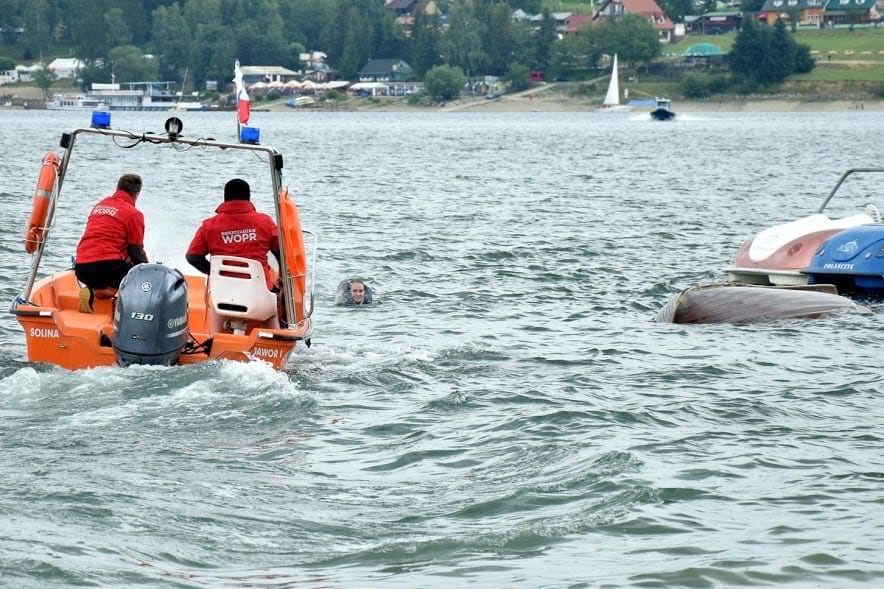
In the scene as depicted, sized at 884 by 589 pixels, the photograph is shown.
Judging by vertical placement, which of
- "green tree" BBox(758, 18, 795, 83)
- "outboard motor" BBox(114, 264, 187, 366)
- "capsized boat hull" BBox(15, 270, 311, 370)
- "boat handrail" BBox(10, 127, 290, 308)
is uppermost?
"boat handrail" BBox(10, 127, 290, 308)

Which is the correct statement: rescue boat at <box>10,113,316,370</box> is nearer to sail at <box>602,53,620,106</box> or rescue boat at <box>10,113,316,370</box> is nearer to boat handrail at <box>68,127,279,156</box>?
boat handrail at <box>68,127,279,156</box>

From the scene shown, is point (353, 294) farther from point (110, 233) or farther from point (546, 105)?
point (546, 105)

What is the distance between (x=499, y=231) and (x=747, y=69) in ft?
502

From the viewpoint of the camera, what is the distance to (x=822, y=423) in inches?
498

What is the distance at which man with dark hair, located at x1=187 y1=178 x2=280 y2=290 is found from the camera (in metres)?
13.4

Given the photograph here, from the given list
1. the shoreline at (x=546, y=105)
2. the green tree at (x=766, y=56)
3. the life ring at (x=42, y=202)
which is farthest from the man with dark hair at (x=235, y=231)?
the green tree at (x=766, y=56)

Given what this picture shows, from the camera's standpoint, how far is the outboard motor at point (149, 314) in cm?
1237

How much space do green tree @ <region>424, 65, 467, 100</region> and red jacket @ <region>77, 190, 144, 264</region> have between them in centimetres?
17484

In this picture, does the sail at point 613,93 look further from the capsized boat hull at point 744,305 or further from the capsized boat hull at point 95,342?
the capsized boat hull at point 95,342

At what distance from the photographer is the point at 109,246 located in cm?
1323

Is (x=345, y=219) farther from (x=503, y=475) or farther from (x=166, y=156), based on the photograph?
(x=166, y=156)

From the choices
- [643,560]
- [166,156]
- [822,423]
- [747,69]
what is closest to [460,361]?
[822,423]

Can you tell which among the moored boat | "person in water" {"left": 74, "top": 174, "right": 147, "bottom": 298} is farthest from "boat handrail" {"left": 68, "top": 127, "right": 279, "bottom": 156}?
the moored boat

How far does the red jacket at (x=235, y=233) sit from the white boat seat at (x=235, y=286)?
139 millimetres
